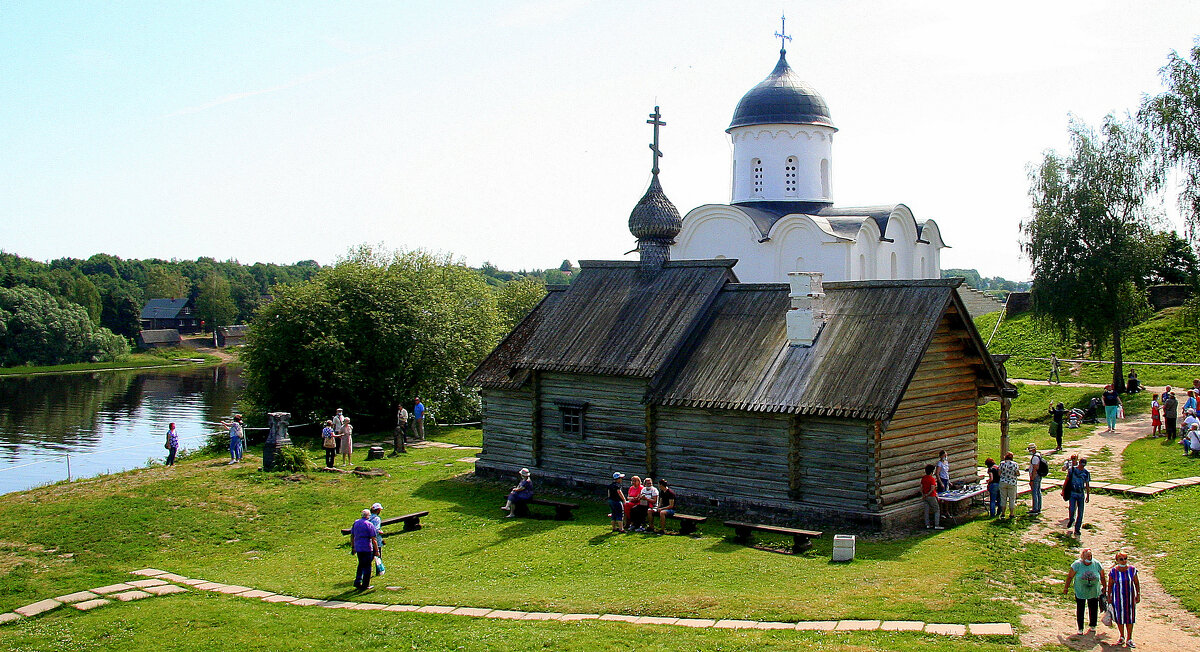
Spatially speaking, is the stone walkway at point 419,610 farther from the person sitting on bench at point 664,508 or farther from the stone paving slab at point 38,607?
the person sitting on bench at point 664,508

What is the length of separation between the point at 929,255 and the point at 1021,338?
559cm

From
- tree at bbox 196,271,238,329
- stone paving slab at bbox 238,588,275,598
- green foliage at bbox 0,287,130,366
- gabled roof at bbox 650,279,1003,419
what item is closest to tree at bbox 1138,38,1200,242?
gabled roof at bbox 650,279,1003,419

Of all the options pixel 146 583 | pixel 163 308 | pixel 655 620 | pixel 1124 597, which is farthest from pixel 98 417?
pixel 163 308

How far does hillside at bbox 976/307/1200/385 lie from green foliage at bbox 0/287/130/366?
69563 millimetres

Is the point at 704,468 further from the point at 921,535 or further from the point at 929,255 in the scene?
the point at 929,255

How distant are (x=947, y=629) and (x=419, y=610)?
6.47 metres

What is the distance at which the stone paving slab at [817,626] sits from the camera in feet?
35.5

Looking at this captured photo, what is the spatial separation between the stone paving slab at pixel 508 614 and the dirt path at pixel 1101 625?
582 cm

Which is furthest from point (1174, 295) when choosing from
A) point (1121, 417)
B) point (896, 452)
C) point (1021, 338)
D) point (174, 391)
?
point (174, 391)

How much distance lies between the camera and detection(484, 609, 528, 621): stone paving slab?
1191cm

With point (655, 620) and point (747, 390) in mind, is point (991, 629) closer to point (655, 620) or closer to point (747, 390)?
point (655, 620)

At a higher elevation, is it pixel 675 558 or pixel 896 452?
pixel 896 452

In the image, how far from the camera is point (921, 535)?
1606 centimetres

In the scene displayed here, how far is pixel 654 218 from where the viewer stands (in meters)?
22.9
